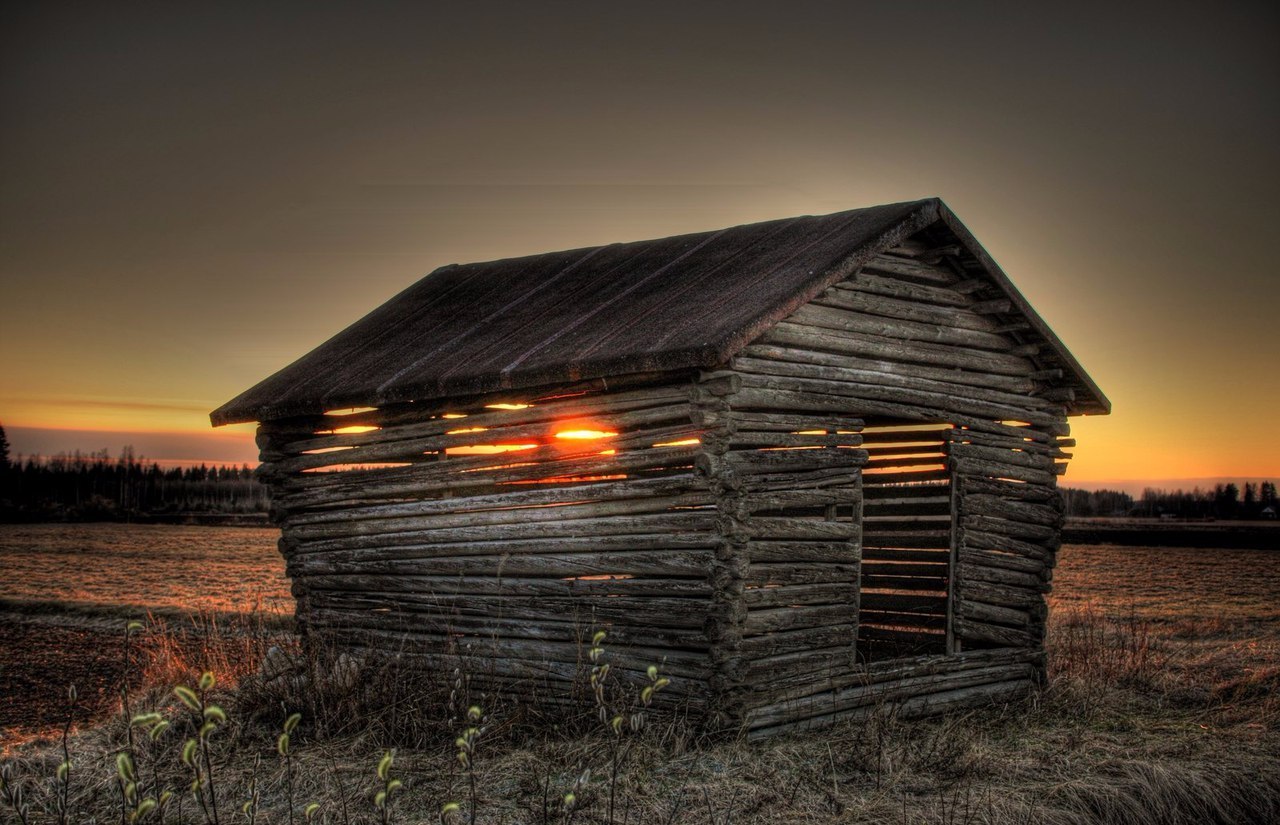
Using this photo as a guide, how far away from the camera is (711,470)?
7570mm

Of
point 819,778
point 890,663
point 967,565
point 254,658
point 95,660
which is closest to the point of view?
point 819,778

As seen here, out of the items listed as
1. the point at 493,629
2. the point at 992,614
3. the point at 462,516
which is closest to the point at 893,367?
the point at 992,614

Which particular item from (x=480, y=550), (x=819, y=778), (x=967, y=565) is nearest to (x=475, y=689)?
(x=480, y=550)

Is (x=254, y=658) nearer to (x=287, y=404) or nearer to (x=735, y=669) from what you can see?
(x=287, y=404)

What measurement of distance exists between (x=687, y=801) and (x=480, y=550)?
3371 mm

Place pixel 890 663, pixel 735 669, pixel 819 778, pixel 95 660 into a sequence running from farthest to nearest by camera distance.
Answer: pixel 95 660 → pixel 890 663 → pixel 735 669 → pixel 819 778

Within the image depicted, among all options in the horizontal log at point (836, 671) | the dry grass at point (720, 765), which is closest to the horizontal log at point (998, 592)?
the horizontal log at point (836, 671)

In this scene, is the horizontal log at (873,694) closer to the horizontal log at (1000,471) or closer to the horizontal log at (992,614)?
the horizontal log at (992,614)

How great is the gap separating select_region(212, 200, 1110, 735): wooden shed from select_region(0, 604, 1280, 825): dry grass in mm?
632

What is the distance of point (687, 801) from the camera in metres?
6.38

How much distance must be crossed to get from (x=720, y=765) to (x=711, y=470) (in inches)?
82.6

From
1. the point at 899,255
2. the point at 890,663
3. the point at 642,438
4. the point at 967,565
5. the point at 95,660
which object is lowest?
the point at 95,660

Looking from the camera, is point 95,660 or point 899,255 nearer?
point 899,255

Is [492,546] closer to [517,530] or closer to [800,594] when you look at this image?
[517,530]
